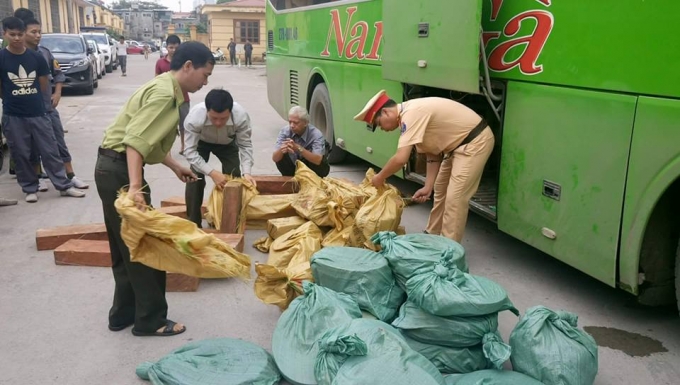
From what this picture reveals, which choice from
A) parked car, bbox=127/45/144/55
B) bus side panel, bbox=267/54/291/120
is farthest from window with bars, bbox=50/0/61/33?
bus side panel, bbox=267/54/291/120

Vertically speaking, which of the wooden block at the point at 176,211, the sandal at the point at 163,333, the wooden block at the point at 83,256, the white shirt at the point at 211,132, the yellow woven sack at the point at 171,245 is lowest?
the sandal at the point at 163,333

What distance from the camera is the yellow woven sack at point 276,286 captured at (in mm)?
3910

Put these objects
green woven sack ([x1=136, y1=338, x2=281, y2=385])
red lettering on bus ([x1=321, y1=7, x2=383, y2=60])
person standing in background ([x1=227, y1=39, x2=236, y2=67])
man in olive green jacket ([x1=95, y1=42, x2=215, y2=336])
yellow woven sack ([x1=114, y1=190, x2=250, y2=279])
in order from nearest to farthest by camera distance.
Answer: green woven sack ([x1=136, y1=338, x2=281, y2=385])
yellow woven sack ([x1=114, y1=190, x2=250, y2=279])
man in olive green jacket ([x1=95, y1=42, x2=215, y2=336])
red lettering on bus ([x1=321, y1=7, x2=383, y2=60])
person standing in background ([x1=227, y1=39, x2=236, y2=67])

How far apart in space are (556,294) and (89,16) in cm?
6507

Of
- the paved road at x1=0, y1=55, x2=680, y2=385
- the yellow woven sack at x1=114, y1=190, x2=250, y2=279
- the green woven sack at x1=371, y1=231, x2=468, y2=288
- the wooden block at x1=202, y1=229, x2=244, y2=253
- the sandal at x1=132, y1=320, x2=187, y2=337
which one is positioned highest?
the yellow woven sack at x1=114, y1=190, x2=250, y2=279

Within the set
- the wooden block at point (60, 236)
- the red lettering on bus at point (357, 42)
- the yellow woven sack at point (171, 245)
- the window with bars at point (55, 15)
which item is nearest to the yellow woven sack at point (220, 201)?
the wooden block at point (60, 236)

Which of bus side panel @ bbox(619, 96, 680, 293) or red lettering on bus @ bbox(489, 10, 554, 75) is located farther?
red lettering on bus @ bbox(489, 10, 554, 75)

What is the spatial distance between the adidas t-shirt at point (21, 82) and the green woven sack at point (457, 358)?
17.3 feet

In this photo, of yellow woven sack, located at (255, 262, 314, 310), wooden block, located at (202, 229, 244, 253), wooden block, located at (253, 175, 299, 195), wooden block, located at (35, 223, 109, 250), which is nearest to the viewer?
yellow woven sack, located at (255, 262, 314, 310)

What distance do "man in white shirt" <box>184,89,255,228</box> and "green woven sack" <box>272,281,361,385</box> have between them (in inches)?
71.1

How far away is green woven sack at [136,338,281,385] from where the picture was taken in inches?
120

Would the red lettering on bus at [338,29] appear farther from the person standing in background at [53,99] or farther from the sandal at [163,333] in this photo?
the sandal at [163,333]

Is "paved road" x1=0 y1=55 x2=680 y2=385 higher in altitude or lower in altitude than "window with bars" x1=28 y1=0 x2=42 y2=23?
lower

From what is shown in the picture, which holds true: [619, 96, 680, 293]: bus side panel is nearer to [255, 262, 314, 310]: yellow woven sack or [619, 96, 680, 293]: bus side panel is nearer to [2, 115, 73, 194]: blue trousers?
[255, 262, 314, 310]: yellow woven sack
